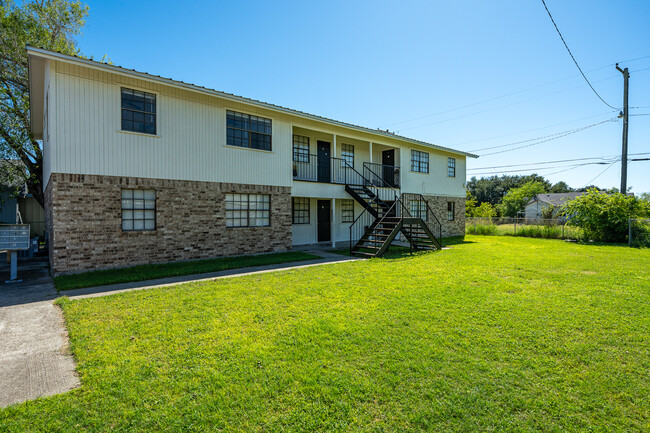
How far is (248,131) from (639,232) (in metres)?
18.6

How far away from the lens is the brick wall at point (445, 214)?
19234mm

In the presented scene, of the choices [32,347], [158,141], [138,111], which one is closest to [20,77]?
[138,111]

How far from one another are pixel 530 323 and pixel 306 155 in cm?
1101

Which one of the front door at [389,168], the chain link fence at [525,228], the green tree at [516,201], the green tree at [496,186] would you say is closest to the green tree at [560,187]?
the green tree at [496,186]

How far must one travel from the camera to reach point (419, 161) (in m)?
18.2

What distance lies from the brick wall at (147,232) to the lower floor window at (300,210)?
2.28 metres

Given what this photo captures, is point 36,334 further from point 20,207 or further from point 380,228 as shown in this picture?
point 20,207

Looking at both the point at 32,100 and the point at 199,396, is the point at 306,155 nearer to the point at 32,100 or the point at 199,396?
the point at 32,100

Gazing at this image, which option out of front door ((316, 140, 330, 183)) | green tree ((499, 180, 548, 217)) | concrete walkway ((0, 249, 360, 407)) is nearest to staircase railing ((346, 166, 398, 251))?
front door ((316, 140, 330, 183))

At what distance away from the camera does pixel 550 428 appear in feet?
7.86

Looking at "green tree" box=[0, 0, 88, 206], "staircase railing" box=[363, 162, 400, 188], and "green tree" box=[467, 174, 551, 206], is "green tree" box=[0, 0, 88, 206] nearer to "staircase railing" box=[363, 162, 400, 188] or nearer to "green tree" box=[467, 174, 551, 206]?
"staircase railing" box=[363, 162, 400, 188]

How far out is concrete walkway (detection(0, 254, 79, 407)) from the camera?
2994mm

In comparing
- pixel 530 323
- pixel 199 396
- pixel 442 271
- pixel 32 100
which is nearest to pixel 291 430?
pixel 199 396

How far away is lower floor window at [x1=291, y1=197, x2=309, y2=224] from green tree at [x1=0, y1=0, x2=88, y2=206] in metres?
11.9
